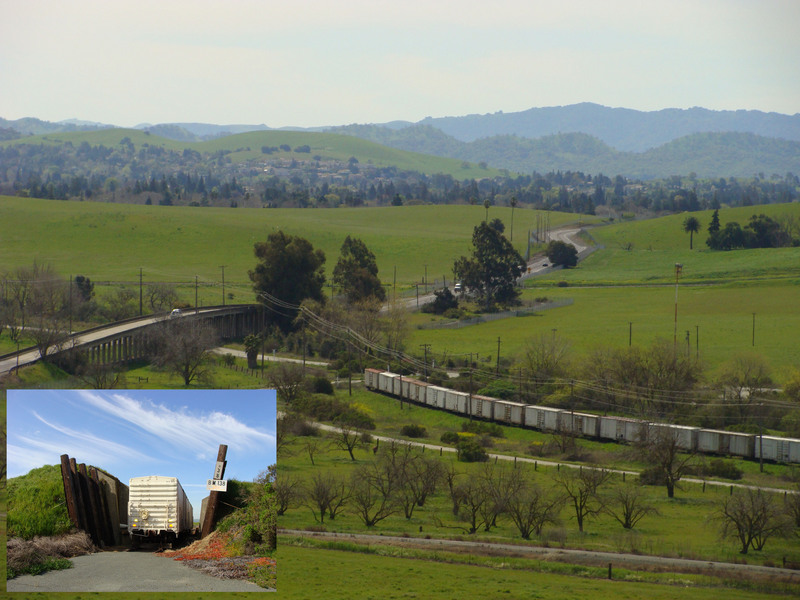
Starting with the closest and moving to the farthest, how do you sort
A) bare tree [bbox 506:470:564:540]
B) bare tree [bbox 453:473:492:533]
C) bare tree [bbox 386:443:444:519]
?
bare tree [bbox 506:470:564:540], bare tree [bbox 453:473:492:533], bare tree [bbox 386:443:444:519]

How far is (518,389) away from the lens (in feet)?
271

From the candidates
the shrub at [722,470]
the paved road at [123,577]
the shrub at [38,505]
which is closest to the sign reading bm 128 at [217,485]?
the paved road at [123,577]

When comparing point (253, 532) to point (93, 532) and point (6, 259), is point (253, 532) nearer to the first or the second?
point (93, 532)

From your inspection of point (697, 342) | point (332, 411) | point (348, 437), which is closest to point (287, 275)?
point (332, 411)

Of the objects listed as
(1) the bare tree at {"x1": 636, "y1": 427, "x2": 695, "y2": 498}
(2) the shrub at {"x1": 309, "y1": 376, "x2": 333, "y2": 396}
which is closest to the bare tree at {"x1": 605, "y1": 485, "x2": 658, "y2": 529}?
(1) the bare tree at {"x1": 636, "y1": 427, "x2": 695, "y2": 498}

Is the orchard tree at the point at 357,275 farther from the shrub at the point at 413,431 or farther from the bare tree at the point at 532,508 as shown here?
the bare tree at the point at 532,508

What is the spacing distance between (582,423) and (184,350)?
105ft

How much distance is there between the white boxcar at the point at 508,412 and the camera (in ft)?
245

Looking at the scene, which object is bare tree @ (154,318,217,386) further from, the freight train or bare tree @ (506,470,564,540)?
bare tree @ (506,470,564,540)

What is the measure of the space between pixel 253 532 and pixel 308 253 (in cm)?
9291

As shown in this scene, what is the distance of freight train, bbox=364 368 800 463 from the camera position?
64.2 metres

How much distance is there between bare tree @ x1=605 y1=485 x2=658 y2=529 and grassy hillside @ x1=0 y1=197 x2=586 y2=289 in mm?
86352

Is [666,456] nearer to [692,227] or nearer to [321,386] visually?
[321,386]

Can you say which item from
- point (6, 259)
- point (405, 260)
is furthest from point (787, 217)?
point (6, 259)
